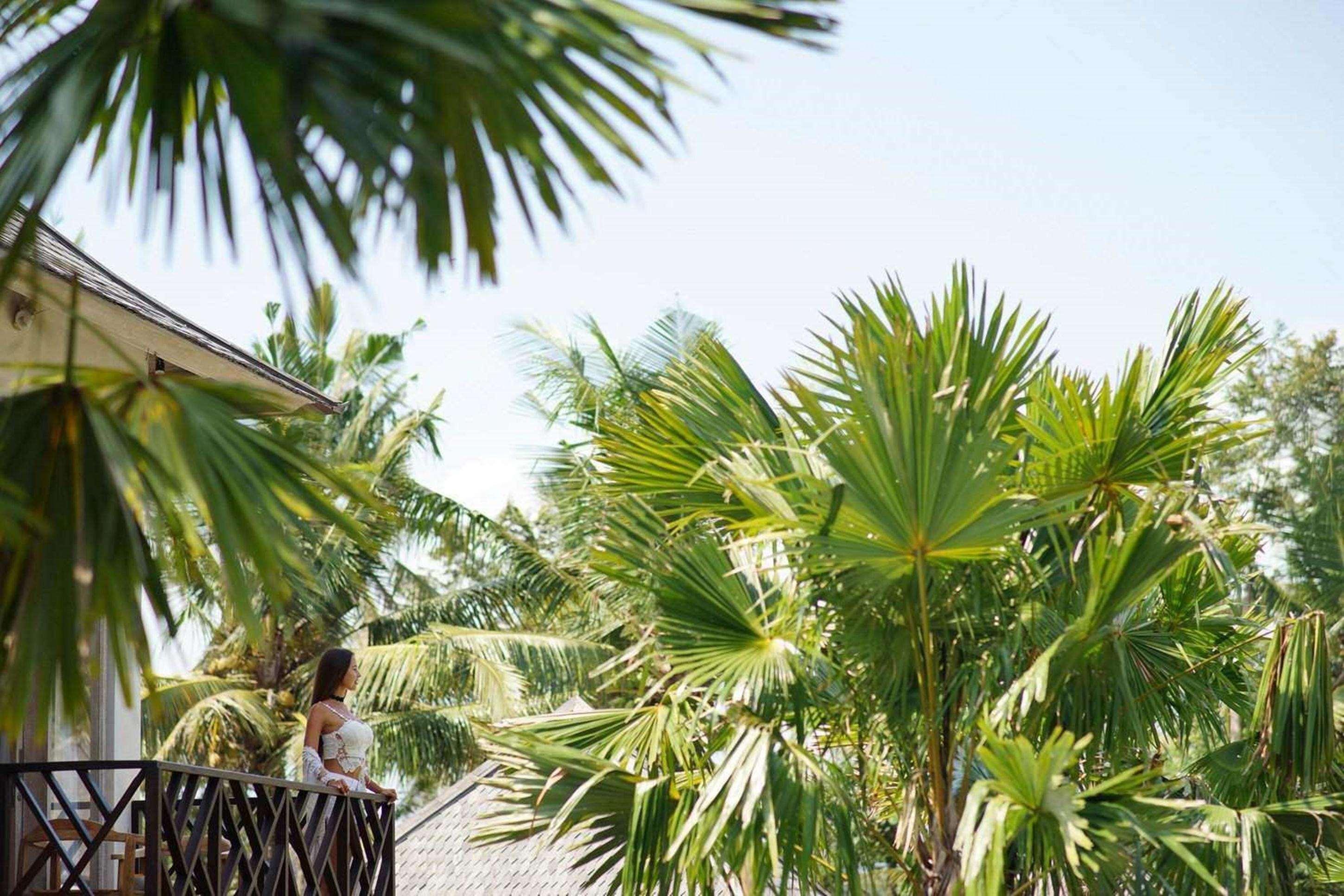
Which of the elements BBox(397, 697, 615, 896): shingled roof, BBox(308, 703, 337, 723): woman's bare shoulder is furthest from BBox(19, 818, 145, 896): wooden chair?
BBox(397, 697, 615, 896): shingled roof

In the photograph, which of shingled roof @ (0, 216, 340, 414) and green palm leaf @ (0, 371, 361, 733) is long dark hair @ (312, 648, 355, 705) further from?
green palm leaf @ (0, 371, 361, 733)

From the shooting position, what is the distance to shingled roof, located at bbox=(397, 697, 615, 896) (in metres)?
14.6

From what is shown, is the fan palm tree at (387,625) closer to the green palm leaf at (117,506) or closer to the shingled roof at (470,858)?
the shingled roof at (470,858)

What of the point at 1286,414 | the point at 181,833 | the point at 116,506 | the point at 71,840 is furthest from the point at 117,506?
the point at 1286,414

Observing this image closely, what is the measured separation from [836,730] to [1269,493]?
20.6 meters

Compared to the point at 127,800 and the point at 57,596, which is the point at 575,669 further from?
the point at 57,596

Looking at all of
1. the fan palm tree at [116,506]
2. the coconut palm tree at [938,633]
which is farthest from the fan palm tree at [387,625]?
the fan palm tree at [116,506]

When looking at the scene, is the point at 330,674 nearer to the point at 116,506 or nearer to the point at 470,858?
the point at 116,506

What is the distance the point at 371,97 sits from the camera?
10.3ft

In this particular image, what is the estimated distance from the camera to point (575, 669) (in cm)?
2212

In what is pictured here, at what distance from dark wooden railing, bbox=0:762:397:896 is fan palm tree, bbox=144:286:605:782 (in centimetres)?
1183

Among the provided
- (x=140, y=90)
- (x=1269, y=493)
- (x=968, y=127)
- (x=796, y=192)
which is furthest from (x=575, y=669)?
(x=140, y=90)

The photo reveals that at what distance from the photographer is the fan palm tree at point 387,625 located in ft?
70.7

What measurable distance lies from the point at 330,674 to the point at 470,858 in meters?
7.38
